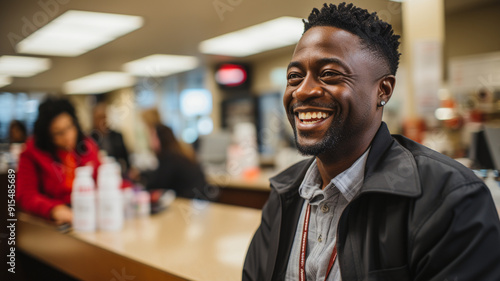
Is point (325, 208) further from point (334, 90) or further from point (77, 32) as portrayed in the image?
point (77, 32)

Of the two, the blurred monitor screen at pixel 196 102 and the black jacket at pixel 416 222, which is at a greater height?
the blurred monitor screen at pixel 196 102

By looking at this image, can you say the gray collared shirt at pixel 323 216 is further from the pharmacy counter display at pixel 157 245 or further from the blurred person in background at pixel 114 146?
the blurred person in background at pixel 114 146

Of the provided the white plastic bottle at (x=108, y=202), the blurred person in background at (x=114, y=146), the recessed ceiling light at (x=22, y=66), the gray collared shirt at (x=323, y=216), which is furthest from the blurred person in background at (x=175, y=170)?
the recessed ceiling light at (x=22, y=66)

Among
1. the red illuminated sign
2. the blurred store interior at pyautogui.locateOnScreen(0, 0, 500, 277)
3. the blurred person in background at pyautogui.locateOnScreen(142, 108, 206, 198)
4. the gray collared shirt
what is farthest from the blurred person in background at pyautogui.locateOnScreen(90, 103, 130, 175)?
the gray collared shirt

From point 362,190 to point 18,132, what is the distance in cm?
379

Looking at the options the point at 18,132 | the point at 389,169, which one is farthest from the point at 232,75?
the point at 389,169

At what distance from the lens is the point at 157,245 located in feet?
4.98

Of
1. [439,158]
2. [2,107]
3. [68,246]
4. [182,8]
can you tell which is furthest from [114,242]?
[2,107]

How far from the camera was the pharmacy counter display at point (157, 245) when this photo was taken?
1.28 m

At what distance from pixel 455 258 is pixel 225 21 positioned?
165 inches

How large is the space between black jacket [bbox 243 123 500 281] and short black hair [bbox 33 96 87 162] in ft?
6.17

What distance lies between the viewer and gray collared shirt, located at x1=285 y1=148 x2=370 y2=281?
2.88ft

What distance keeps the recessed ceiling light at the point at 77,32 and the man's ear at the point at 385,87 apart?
3443 millimetres

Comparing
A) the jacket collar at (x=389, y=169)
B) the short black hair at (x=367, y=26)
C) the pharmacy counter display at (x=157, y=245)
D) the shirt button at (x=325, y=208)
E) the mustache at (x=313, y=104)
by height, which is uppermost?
the short black hair at (x=367, y=26)
